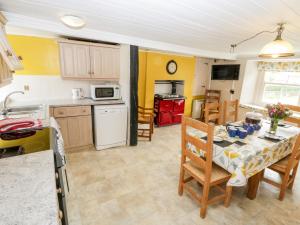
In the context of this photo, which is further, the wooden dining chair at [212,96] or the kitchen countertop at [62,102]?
the wooden dining chair at [212,96]

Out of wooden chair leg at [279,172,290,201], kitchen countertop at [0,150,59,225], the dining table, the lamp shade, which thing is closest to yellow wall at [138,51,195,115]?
the dining table

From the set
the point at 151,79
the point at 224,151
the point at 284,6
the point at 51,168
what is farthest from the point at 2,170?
the point at 151,79

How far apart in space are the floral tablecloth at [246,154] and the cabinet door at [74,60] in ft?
7.25

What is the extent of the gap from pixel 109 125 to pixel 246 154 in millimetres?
2208

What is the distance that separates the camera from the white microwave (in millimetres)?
2949

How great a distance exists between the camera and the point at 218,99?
499 cm

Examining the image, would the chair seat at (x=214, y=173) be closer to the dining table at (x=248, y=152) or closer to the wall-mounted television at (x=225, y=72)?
the dining table at (x=248, y=152)

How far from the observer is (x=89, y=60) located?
2.82 m

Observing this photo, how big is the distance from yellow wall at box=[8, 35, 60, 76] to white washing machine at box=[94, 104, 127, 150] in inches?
45.2

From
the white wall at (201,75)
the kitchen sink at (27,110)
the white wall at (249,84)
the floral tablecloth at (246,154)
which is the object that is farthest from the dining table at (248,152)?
the white wall at (201,75)

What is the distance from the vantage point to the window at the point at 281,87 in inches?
146

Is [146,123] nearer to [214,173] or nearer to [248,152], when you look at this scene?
[214,173]

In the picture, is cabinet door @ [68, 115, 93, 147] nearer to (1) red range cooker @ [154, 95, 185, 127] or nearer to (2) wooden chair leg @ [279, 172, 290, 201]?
(1) red range cooker @ [154, 95, 185, 127]

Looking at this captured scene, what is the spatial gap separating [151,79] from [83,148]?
2336mm
